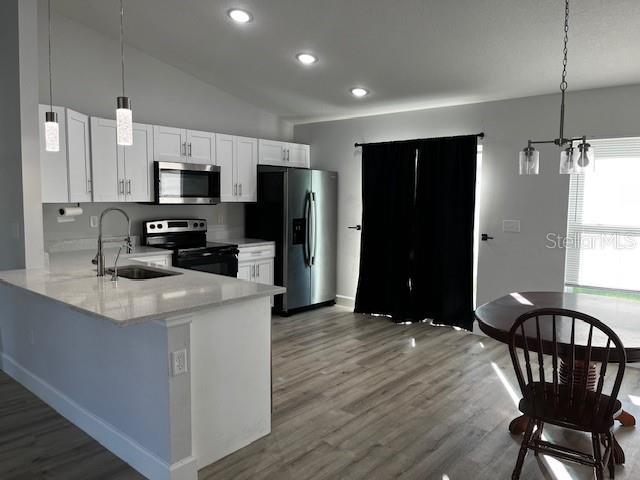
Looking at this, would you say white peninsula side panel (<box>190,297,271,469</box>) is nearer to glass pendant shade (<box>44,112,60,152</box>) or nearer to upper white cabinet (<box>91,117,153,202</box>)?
glass pendant shade (<box>44,112,60,152</box>)

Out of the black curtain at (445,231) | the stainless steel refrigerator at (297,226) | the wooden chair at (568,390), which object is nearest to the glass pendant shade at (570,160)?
the wooden chair at (568,390)

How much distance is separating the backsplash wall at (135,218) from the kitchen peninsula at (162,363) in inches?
50.9

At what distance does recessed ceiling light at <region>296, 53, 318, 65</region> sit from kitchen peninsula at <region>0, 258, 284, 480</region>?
2196mm

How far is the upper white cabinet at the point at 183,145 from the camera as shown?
475cm

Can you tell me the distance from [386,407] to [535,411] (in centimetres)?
117

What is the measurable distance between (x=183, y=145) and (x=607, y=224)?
399 centimetres

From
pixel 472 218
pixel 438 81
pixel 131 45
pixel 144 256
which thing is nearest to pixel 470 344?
pixel 472 218

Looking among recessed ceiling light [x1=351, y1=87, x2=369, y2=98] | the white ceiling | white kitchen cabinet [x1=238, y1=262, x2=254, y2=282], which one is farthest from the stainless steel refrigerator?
recessed ceiling light [x1=351, y1=87, x2=369, y2=98]

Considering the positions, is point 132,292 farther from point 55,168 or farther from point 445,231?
point 445,231

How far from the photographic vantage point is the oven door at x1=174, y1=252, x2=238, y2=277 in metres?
4.75

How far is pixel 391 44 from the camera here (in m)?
3.79

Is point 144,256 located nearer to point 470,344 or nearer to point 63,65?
point 63,65

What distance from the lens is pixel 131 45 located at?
4.80 metres

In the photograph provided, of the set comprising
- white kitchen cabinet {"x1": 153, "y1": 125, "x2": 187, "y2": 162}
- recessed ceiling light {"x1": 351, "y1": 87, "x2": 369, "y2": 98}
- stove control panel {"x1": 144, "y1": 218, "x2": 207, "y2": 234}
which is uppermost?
recessed ceiling light {"x1": 351, "y1": 87, "x2": 369, "y2": 98}
